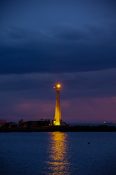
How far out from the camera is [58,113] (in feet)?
306

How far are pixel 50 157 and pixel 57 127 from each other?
49.0m

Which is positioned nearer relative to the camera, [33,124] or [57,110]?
[57,110]

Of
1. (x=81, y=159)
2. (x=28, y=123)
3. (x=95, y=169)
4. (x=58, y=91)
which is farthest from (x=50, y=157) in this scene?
(x=28, y=123)

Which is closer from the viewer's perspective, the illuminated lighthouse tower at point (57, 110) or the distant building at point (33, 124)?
the illuminated lighthouse tower at point (57, 110)

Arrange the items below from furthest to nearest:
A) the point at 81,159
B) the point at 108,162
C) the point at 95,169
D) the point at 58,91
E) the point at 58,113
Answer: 1. the point at 58,91
2. the point at 58,113
3. the point at 81,159
4. the point at 108,162
5. the point at 95,169

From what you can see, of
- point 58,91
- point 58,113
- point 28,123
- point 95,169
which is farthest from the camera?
→ point 28,123

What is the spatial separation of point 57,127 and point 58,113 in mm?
8274

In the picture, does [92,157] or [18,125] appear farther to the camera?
[18,125]

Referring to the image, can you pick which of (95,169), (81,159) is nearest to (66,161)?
(81,159)

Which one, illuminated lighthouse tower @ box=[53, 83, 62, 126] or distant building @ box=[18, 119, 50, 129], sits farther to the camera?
distant building @ box=[18, 119, 50, 129]

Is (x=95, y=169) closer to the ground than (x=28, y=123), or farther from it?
closer to the ground

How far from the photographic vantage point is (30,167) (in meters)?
43.0

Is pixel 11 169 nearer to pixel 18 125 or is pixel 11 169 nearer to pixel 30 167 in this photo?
pixel 30 167

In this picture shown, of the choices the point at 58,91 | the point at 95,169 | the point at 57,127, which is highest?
the point at 58,91
